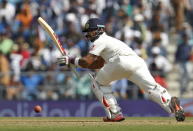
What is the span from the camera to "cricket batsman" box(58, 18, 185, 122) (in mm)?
10844

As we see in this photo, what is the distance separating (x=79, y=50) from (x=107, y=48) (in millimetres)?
7178

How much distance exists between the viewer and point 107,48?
36.1ft

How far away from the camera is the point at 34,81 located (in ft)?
57.9

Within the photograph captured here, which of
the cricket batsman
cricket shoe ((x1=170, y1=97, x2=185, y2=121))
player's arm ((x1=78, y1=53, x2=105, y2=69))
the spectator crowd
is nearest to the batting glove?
the cricket batsman

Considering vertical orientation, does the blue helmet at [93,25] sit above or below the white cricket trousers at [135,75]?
above

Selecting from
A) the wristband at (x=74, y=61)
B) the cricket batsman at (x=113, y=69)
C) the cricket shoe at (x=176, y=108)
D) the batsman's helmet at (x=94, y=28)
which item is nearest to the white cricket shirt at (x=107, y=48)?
the cricket batsman at (x=113, y=69)

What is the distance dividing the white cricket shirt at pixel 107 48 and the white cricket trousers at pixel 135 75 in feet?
0.27

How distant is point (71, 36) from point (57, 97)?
72.5 inches

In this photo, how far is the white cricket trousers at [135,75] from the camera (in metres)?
10.9

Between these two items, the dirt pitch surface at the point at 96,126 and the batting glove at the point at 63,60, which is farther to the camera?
the batting glove at the point at 63,60

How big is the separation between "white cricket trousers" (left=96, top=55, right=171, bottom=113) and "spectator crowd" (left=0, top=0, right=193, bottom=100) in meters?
6.25

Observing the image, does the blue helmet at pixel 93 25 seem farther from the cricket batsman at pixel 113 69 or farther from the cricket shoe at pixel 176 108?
the cricket shoe at pixel 176 108

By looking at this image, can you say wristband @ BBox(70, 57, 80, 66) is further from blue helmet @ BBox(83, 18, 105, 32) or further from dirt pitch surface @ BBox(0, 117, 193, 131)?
dirt pitch surface @ BBox(0, 117, 193, 131)

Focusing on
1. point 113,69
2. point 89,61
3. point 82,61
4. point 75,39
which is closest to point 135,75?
point 113,69
